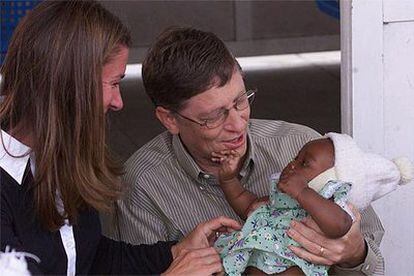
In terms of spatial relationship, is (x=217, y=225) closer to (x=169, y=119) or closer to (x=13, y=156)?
(x=169, y=119)

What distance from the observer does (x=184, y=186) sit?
2.59m

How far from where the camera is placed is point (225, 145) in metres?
2.46

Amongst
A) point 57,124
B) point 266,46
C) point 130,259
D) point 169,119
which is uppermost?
point 57,124

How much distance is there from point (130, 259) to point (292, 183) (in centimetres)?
50

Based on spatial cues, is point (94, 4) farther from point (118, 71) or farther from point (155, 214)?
point (155, 214)

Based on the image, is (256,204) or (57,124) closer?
(57,124)

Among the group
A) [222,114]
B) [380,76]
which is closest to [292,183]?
[222,114]

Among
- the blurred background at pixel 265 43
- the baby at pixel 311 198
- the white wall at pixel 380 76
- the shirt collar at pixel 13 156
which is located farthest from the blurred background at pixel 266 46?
the shirt collar at pixel 13 156

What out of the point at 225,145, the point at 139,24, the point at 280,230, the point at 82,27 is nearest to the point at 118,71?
the point at 82,27

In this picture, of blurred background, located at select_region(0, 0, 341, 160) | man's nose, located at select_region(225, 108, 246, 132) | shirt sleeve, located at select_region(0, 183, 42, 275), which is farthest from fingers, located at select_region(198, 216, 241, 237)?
blurred background, located at select_region(0, 0, 341, 160)

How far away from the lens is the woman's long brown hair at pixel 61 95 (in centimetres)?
211

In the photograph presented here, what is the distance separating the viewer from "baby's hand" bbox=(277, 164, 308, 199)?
2.27 m

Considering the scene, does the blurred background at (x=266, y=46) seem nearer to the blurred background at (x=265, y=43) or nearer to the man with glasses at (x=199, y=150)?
the blurred background at (x=265, y=43)

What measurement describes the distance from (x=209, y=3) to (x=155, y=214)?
606 centimetres
